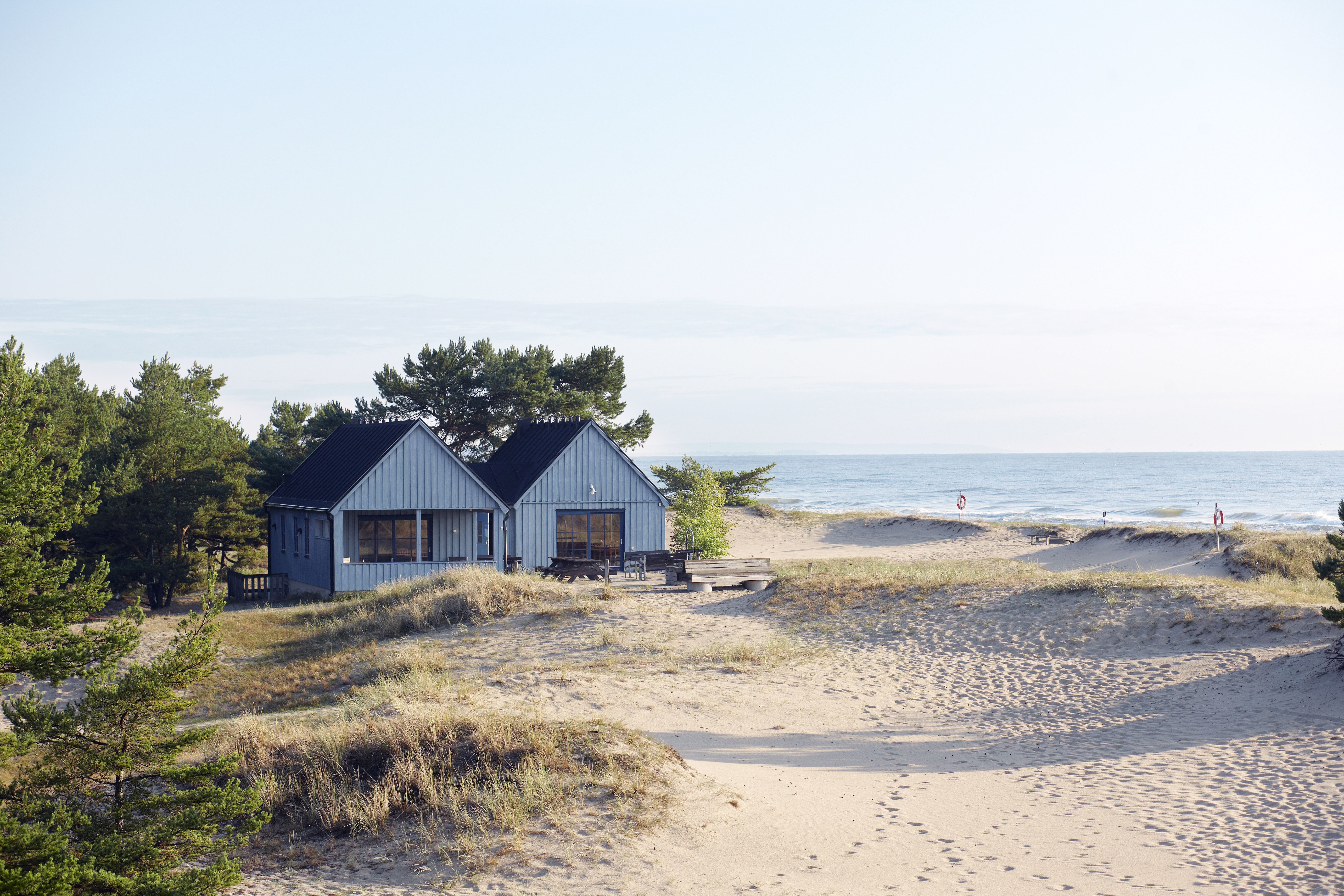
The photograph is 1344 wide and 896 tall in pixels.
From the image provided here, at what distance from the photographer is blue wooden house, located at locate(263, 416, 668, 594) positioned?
2911 centimetres

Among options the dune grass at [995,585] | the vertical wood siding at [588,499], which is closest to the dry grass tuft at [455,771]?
the dune grass at [995,585]

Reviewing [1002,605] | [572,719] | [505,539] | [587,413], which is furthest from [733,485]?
[572,719]

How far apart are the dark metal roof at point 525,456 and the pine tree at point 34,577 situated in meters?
22.0

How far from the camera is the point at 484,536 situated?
31438 millimetres

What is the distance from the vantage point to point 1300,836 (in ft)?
29.5

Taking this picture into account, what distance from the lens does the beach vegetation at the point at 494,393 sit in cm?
4034

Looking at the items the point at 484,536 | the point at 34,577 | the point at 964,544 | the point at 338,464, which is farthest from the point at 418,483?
the point at 964,544

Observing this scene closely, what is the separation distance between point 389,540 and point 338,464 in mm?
3262

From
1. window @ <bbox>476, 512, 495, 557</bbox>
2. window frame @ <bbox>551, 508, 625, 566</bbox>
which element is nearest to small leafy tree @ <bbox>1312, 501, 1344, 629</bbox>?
window frame @ <bbox>551, 508, 625, 566</bbox>

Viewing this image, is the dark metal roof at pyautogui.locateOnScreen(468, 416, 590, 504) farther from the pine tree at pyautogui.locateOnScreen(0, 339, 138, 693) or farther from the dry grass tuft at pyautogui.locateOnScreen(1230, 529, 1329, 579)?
the pine tree at pyautogui.locateOnScreen(0, 339, 138, 693)

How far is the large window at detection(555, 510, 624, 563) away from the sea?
81.3 ft

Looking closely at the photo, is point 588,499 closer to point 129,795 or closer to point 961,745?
point 961,745

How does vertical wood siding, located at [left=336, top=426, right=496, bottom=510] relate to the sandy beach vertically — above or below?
above

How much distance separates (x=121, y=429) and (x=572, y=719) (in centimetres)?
2672
